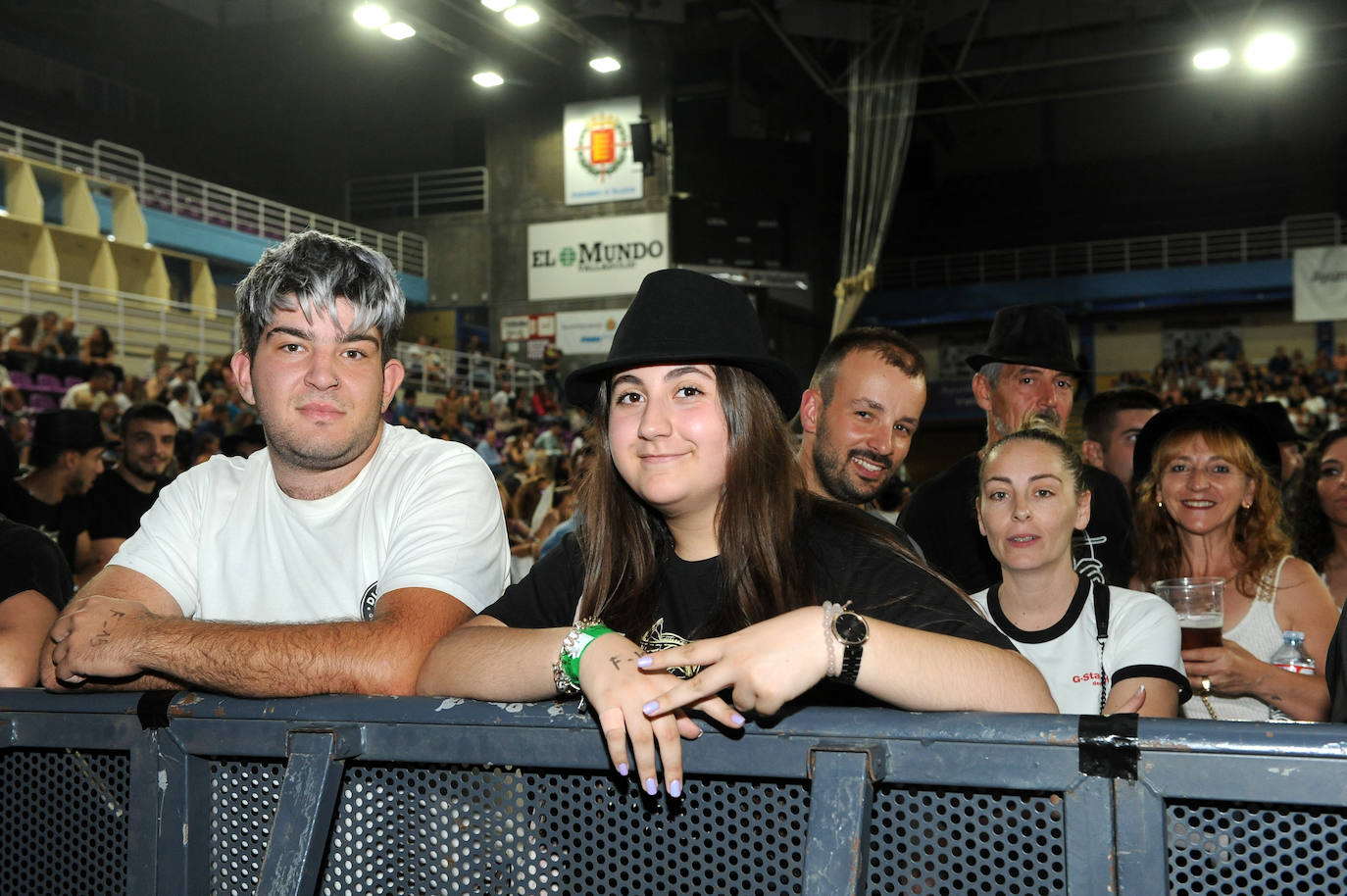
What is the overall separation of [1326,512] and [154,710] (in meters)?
3.64

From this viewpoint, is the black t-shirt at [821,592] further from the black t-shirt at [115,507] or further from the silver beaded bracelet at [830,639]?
the black t-shirt at [115,507]

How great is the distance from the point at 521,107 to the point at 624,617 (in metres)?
21.8

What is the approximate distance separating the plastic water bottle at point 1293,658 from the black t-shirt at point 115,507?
488cm

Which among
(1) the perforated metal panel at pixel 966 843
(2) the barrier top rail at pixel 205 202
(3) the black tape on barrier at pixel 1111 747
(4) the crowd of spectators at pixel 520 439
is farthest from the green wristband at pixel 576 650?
(2) the barrier top rail at pixel 205 202

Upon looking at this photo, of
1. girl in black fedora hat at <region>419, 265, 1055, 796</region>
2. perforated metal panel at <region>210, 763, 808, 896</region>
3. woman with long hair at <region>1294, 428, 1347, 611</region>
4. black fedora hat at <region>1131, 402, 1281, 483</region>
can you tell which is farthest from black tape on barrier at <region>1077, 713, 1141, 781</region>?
woman with long hair at <region>1294, 428, 1347, 611</region>

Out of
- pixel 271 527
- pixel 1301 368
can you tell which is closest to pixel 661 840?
pixel 271 527

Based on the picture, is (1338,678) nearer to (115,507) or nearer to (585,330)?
(115,507)

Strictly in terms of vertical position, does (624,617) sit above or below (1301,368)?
below

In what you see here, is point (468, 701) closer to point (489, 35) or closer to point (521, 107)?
point (489, 35)

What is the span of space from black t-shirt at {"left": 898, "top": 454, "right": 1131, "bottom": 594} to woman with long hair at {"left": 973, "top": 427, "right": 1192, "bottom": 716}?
47cm

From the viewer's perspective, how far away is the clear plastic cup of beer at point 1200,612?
2314 millimetres

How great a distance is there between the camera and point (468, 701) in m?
1.47

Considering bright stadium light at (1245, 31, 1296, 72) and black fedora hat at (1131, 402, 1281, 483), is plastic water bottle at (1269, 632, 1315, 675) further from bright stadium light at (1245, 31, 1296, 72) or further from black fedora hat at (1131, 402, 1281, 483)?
bright stadium light at (1245, 31, 1296, 72)

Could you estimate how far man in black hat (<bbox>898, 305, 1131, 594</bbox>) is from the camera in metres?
3.17
